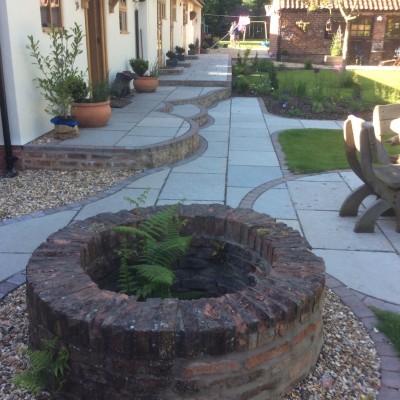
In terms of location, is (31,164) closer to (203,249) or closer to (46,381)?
(203,249)

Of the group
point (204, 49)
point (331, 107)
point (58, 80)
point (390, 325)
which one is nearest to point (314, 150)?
point (331, 107)

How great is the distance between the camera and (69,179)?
18.6 feet

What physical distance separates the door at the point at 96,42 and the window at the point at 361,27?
62.9 feet

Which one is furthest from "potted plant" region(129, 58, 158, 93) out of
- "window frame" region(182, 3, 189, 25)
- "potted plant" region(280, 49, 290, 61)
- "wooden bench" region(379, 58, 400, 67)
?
"wooden bench" region(379, 58, 400, 67)

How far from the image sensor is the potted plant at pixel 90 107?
6.80m

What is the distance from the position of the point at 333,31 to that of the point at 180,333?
83.9 ft

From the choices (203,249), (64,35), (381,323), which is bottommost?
(381,323)

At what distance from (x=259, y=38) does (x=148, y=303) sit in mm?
Answer: 49685

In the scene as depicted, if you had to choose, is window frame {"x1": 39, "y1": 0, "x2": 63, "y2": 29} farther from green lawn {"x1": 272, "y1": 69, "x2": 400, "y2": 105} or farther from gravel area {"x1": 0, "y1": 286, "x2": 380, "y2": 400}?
green lawn {"x1": 272, "y1": 69, "x2": 400, "y2": 105}

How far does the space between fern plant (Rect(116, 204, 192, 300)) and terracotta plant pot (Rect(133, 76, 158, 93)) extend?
8.73 m

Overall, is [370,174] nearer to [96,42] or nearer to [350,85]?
[96,42]

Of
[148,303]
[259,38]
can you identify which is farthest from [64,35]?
[259,38]

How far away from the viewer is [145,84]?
11.2 meters

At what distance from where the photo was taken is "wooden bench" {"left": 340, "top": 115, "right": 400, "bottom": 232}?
3998mm
